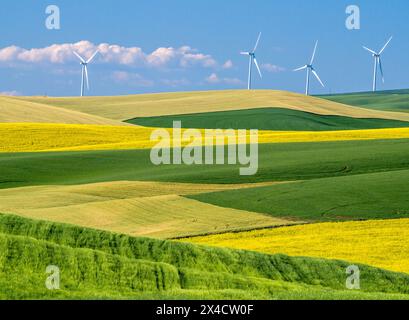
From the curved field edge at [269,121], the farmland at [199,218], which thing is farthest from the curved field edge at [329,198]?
the curved field edge at [269,121]

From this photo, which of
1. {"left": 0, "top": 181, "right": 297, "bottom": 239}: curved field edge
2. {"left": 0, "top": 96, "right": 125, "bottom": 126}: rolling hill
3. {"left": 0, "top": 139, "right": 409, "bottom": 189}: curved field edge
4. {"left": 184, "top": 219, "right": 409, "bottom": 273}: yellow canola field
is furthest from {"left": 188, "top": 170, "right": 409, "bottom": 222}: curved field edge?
{"left": 0, "top": 96, "right": 125, "bottom": 126}: rolling hill

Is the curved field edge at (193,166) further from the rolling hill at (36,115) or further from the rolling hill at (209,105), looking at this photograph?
the rolling hill at (209,105)

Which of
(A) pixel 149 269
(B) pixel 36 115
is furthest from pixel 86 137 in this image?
(A) pixel 149 269

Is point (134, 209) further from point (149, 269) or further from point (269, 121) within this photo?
point (269, 121)

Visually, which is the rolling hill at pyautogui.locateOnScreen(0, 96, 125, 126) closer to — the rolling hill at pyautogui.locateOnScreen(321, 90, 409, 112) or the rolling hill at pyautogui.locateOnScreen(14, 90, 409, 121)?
the rolling hill at pyautogui.locateOnScreen(14, 90, 409, 121)

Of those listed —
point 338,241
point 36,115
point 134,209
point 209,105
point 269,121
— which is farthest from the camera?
point 209,105
